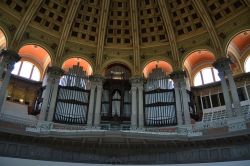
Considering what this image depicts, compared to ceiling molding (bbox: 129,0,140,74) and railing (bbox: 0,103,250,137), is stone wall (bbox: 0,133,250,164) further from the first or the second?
ceiling molding (bbox: 129,0,140,74)

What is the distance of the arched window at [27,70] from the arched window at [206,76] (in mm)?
19643

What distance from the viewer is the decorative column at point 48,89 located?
26798 millimetres

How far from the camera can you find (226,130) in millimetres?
23094

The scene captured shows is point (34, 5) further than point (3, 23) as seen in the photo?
Yes

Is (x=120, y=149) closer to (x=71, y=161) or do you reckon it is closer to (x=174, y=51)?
(x=71, y=161)

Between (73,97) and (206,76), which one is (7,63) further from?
(206,76)

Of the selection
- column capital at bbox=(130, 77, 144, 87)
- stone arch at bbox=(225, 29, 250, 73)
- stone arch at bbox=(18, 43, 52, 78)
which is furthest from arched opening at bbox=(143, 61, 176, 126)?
stone arch at bbox=(18, 43, 52, 78)

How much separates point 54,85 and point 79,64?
517cm

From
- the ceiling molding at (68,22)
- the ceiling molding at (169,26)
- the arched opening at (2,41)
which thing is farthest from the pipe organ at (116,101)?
the arched opening at (2,41)

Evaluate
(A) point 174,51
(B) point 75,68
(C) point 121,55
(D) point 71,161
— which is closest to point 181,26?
(A) point 174,51

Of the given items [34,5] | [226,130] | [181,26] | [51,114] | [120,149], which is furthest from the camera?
[181,26]

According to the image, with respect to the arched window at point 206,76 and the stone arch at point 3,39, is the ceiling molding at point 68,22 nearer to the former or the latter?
the stone arch at point 3,39

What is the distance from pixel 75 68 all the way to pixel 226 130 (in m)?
18.1

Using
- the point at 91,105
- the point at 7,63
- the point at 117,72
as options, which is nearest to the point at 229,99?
the point at 117,72
